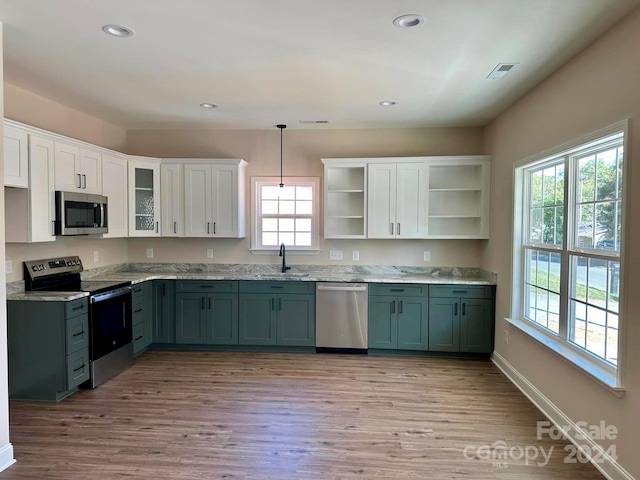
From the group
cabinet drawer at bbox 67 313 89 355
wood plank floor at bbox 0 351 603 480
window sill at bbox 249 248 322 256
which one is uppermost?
window sill at bbox 249 248 322 256

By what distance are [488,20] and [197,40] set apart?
1.83 m

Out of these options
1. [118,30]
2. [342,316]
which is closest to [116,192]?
[118,30]

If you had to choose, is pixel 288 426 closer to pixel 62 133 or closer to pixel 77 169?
pixel 77 169

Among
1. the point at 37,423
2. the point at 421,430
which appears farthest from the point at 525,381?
the point at 37,423

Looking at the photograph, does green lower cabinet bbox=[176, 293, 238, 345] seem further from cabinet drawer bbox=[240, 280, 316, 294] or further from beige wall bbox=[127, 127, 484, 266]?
beige wall bbox=[127, 127, 484, 266]

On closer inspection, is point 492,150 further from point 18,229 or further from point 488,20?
point 18,229

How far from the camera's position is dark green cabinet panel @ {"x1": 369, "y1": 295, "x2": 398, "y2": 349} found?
434cm

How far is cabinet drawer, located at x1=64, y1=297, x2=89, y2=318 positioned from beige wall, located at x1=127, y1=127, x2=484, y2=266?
1.67 meters

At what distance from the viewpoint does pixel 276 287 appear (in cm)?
447

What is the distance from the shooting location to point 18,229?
317 cm

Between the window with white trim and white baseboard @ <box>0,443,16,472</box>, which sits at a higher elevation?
the window with white trim

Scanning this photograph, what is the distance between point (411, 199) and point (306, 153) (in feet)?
4.86

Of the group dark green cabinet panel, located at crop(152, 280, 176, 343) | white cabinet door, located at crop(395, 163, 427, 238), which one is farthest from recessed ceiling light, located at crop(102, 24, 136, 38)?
white cabinet door, located at crop(395, 163, 427, 238)

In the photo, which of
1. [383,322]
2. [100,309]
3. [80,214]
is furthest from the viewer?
[383,322]
